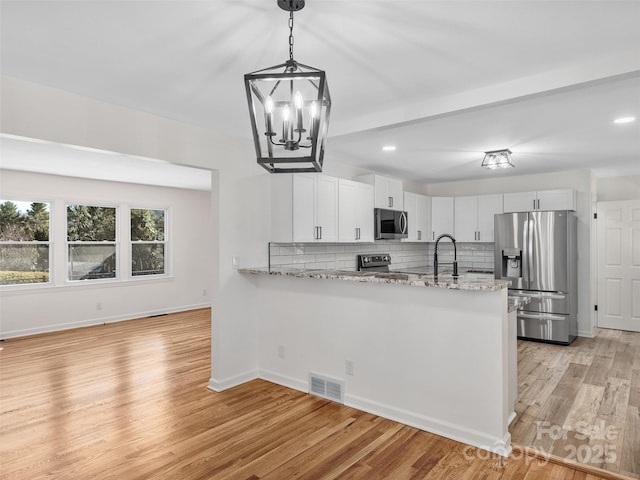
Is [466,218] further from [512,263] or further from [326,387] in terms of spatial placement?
[326,387]

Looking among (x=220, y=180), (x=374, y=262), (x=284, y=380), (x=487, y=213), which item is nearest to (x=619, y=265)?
(x=487, y=213)

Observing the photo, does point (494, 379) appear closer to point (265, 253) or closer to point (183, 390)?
point (265, 253)

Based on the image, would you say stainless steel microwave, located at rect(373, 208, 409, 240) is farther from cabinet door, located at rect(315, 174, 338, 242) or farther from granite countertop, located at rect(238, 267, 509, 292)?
granite countertop, located at rect(238, 267, 509, 292)

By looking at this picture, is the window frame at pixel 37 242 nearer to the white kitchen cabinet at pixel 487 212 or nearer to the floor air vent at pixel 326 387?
the floor air vent at pixel 326 387

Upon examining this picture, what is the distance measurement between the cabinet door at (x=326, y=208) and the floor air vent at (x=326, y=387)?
1480 millimetres

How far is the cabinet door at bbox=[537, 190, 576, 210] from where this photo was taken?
5.50 metres

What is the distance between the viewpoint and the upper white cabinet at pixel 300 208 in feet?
13.4

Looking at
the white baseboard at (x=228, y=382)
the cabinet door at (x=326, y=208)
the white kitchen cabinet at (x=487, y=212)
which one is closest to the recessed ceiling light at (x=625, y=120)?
the white kitchen cabinet at (x=487, y=212)

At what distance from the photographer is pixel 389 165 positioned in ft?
17.8

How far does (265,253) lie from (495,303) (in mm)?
A: 2340

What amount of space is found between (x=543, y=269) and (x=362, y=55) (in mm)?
4457

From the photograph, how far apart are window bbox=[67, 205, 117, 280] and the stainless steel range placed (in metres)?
4.49

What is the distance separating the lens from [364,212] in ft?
16.6

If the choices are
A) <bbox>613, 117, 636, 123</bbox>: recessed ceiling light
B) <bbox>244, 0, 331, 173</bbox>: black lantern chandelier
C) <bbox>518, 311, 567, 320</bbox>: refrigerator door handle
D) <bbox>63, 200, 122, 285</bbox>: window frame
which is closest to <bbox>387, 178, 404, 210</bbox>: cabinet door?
<bbox>518, 311, 567, 320</bbox>: refrigerator door handle
